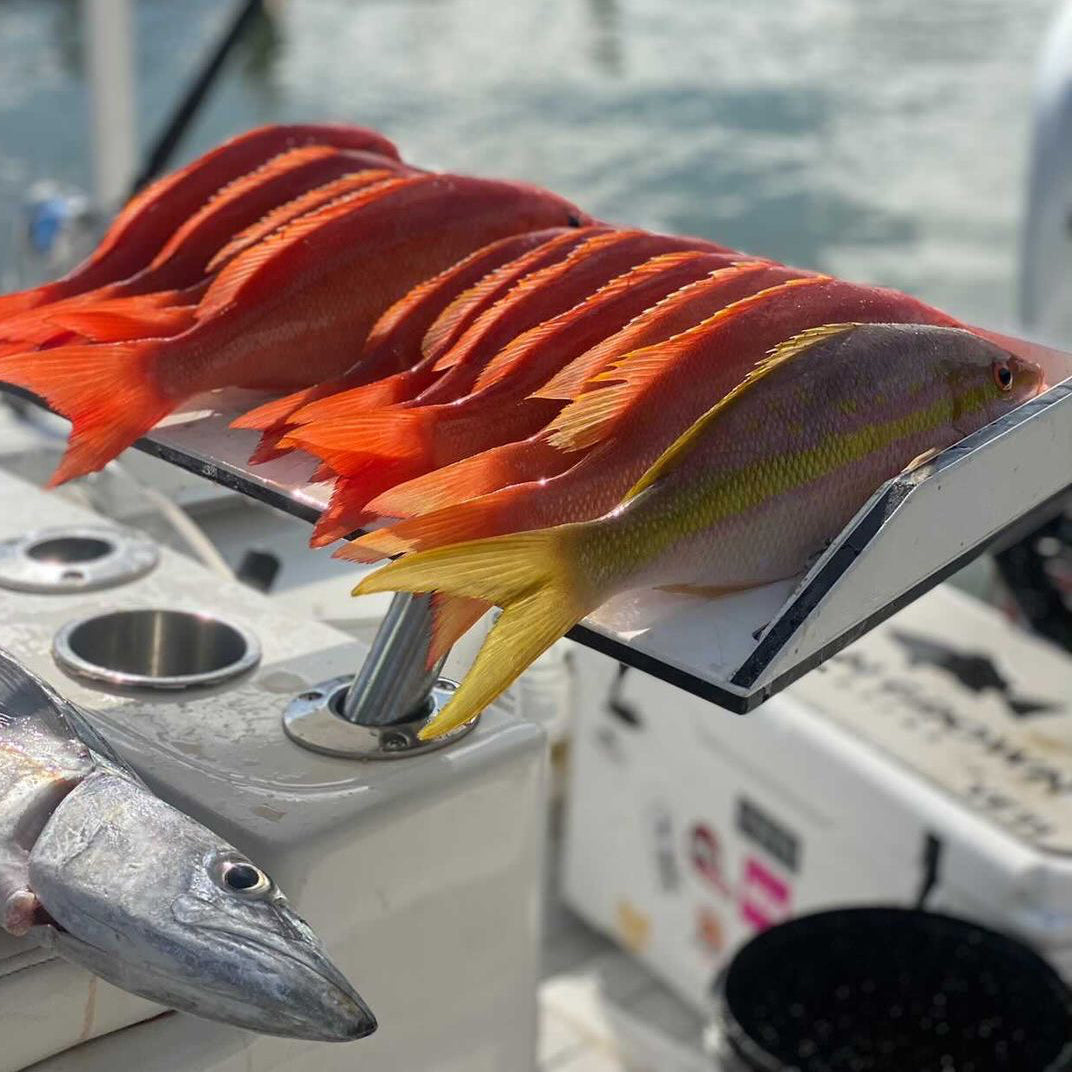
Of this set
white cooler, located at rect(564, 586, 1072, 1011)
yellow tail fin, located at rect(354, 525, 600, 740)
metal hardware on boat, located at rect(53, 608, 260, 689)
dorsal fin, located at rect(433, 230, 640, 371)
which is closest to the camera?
yellow tail fin, located at rect(354, 525, 600, 740)

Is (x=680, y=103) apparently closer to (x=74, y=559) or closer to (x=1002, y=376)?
(x=74, y=559)

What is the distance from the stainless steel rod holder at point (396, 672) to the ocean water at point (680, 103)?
8.16m

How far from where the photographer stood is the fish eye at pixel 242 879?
0.70 metres

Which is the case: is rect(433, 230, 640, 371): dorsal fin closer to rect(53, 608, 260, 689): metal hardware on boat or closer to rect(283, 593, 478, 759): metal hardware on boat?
rect(283, 593, 478, 759): metal hardware on boat

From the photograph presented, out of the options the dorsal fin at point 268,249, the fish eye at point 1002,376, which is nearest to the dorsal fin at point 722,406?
the fish eye at point 1002,376

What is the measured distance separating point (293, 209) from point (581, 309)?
256mm

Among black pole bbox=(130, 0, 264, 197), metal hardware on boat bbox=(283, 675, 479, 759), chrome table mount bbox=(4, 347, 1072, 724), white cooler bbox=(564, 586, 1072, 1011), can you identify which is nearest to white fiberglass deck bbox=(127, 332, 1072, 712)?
chrome table mount bbox=(4, 347, 1072, 724)

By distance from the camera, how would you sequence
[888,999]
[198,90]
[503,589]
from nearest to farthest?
[503,589]
[888,999]
[198,90]

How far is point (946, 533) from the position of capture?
28.5 inches

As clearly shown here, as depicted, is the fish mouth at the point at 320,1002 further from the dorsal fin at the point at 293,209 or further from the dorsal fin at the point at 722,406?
the dorsal fin at the point at 293,209

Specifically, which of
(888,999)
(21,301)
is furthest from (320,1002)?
(888,999)

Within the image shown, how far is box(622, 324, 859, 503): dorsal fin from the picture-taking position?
71 cm

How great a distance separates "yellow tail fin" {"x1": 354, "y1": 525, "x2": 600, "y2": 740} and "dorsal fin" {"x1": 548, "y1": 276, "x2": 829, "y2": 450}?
93 millimetres

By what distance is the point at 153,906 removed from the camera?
68 centimetres
